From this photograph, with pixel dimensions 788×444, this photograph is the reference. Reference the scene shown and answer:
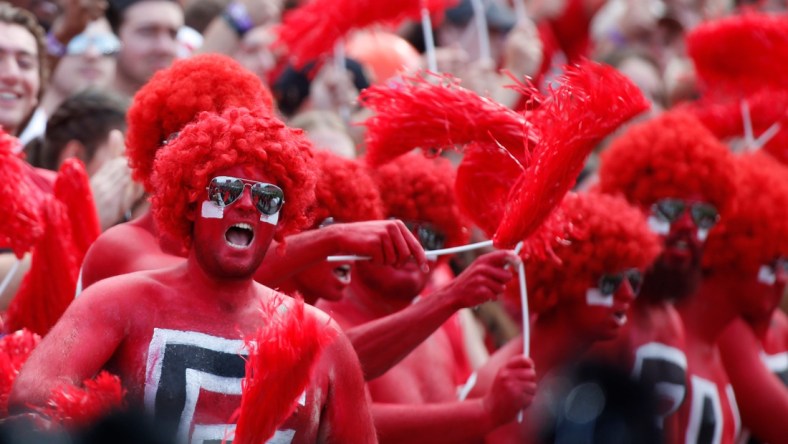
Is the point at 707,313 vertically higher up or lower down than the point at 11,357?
lower down

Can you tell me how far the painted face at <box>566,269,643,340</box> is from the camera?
5.58 m

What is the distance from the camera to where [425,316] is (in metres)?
4.57

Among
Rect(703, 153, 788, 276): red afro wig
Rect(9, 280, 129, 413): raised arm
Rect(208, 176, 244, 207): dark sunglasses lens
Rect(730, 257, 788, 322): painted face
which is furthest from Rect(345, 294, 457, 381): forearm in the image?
Rect(730, 257, 788, 322): painted face

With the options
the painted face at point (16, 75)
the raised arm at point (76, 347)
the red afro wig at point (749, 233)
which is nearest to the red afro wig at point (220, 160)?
the raised arm at point (76, 347)

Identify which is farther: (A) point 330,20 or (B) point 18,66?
(A) point 330,20

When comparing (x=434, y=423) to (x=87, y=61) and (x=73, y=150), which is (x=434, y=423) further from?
(x=87, y=61)

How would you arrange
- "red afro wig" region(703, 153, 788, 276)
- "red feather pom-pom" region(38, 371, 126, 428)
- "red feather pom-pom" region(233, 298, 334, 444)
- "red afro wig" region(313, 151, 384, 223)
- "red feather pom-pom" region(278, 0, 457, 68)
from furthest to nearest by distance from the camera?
"red afro wig" region(703, 153, 788, 276) → "red feather pom-pom" region(278, 0, 457, 68) → "red afro wig" region(313, 151, 384, 223) → "red feather pom-pom" region(233, 298, 334, 444) → "red feather pom-pom" region(38, 371, 126, 428)

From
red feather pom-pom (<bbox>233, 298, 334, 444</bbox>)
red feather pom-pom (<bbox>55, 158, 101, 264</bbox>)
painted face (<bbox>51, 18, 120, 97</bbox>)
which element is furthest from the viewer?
painted face (<bbox>51, 18, 120, 97</bbox>)

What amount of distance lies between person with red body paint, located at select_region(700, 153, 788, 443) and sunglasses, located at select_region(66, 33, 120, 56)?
2.76 m

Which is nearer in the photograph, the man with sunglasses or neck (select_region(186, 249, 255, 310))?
neck (select_region(186, 249, 255, 310))

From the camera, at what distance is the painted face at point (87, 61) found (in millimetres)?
6715

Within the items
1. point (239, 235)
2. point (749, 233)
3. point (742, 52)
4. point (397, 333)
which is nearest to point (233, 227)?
point (239, 235)

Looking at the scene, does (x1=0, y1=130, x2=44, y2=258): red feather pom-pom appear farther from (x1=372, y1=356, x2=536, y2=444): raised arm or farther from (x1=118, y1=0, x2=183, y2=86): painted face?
(x1=118, y1=0, x2=183, y2=86): painted face

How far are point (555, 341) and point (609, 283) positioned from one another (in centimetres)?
29
